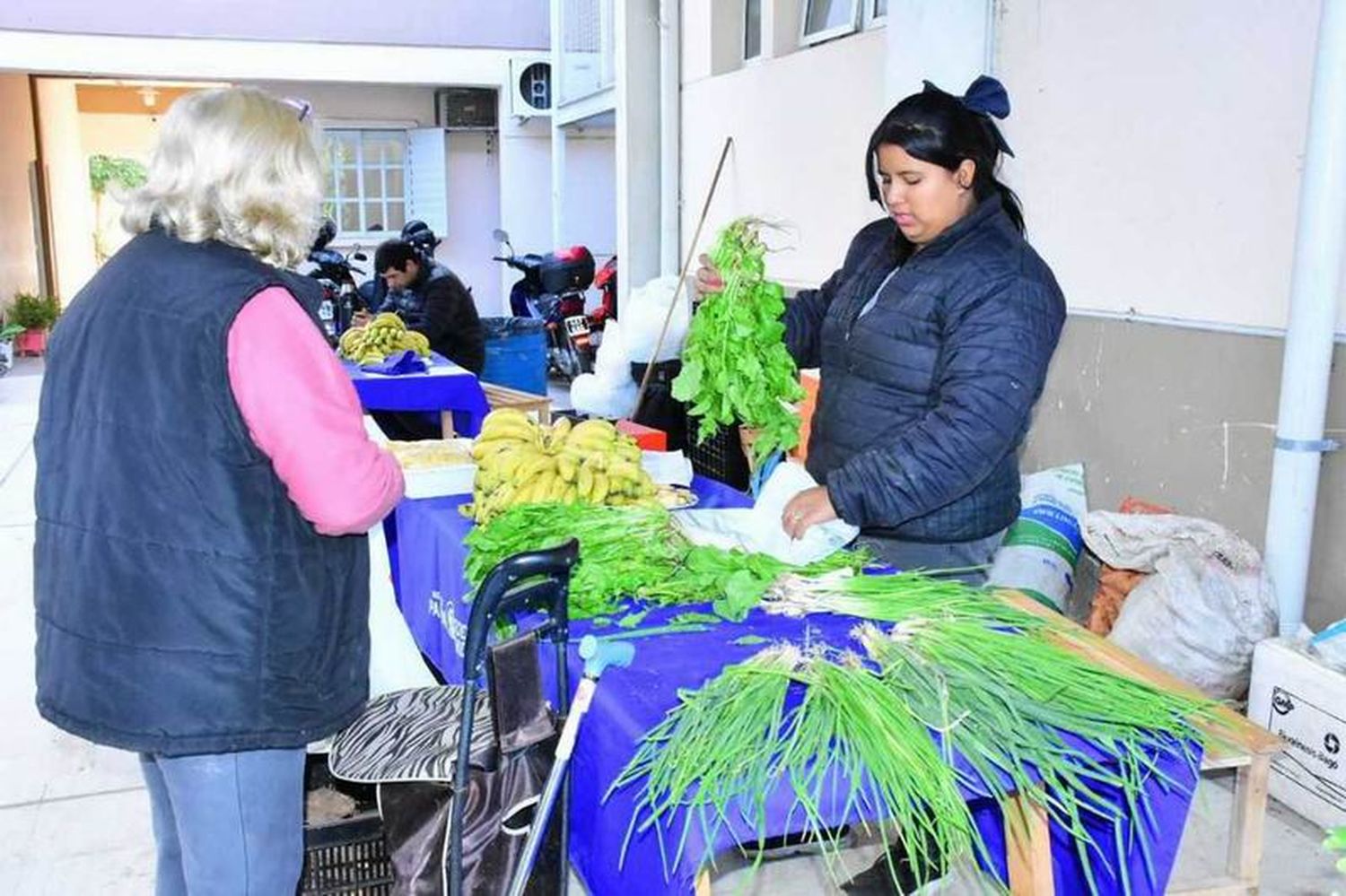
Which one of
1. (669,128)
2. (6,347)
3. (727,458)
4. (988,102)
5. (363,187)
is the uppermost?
(669,128)

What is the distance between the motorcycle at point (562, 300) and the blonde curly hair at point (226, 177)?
8739 mm

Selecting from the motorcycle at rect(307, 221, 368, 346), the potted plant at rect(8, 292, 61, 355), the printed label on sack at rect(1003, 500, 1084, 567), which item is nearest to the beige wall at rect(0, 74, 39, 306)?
the potted plant at rect(8, 292, 61, 355)

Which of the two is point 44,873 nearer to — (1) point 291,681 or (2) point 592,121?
(1) point 291,681

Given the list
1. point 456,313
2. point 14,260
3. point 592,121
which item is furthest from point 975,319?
point 14,260

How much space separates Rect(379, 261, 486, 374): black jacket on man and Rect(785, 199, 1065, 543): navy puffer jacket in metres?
4.51

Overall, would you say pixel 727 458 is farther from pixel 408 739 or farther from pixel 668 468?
pixel 408 739

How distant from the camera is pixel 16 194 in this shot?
1504cm

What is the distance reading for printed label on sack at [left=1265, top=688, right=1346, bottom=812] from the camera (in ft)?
9.44

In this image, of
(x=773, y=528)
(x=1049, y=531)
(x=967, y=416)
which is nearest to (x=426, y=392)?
(x=1049, y=531)

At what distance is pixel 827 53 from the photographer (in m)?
6.07

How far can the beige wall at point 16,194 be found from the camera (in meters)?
14.2

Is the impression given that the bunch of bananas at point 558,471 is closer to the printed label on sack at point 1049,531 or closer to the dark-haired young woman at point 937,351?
the dark-haired young woman at point 937,351

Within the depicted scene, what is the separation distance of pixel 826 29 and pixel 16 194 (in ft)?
41.3

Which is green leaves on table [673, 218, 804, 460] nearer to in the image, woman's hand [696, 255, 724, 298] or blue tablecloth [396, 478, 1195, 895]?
woman's hand [696, 255, 724, 298]
